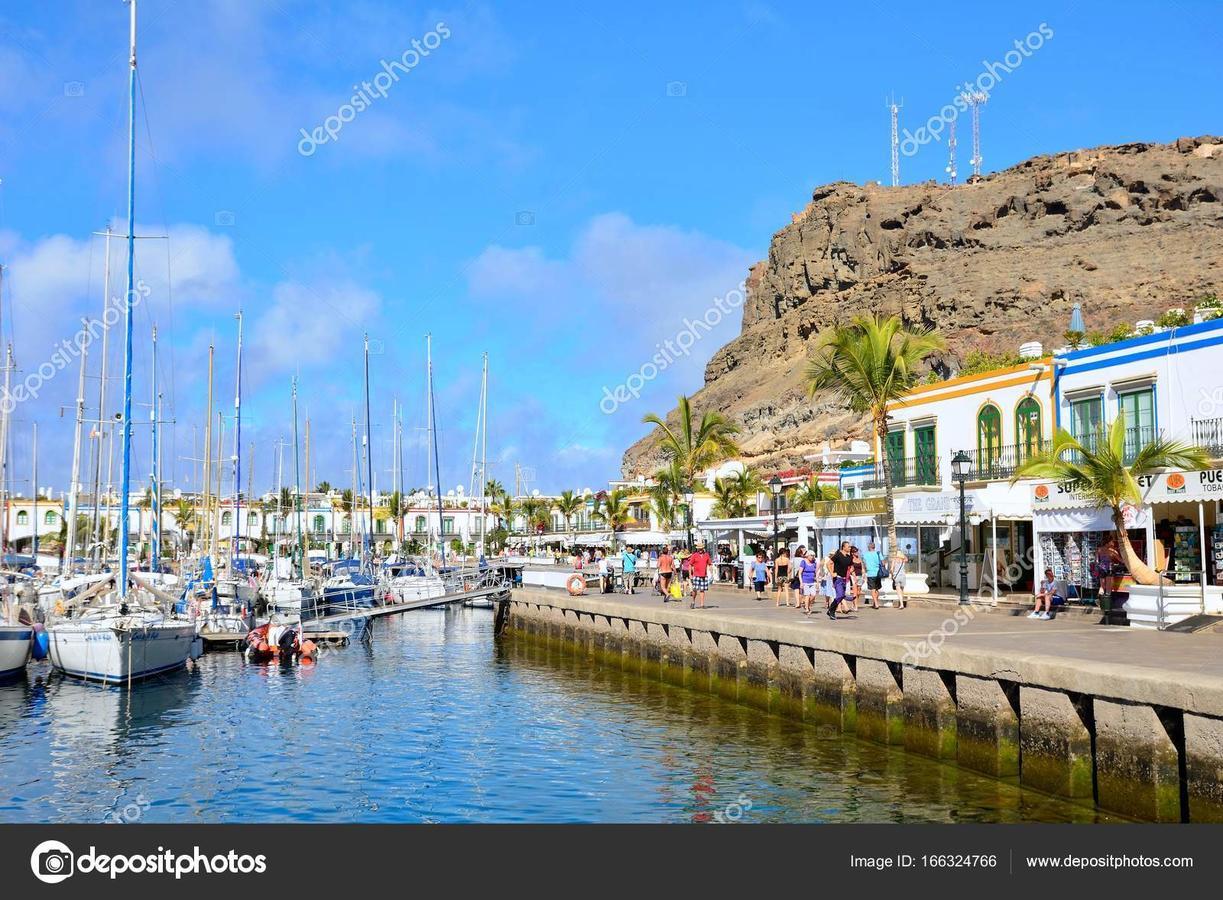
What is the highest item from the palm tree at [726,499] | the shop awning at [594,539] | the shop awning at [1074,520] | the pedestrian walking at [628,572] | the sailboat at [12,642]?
the palm tree at [726,499]

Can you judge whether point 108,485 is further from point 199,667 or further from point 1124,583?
point 1124,583

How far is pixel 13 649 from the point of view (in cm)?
2761

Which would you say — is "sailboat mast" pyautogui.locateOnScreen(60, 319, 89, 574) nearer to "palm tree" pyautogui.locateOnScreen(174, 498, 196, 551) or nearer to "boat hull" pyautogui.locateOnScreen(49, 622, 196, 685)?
"boat hull" pyautogui.locateOnScreen(49, 622, 196, 685)

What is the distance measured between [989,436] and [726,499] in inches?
1365

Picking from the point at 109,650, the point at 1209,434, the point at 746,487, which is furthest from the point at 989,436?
the point at 746,487

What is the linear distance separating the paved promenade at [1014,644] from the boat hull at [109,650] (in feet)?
43.7

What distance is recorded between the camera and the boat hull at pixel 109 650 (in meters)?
27.1

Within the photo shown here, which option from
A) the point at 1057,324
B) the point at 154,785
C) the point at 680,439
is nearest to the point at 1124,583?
the point at 154,785

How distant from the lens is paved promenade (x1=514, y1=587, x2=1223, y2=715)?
12844mm

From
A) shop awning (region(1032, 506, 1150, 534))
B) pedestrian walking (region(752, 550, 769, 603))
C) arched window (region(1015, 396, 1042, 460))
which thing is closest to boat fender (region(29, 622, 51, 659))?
pedestrian walking (region(752, 550, 769, 603))

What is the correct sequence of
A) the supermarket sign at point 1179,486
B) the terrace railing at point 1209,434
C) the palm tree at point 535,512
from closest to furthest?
the supermarket sign at point 1179,486, the terrace railing at point 1209,434, the palm tree at point 535,512

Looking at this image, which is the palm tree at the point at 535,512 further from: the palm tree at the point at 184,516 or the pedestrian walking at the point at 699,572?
the pedestrian walking at the point at 699,572

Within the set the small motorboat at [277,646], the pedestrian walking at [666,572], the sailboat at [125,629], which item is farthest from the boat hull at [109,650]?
the pedestrian walking at [666,572]

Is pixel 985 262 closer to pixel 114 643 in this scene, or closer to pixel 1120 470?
pixel 1120 470
